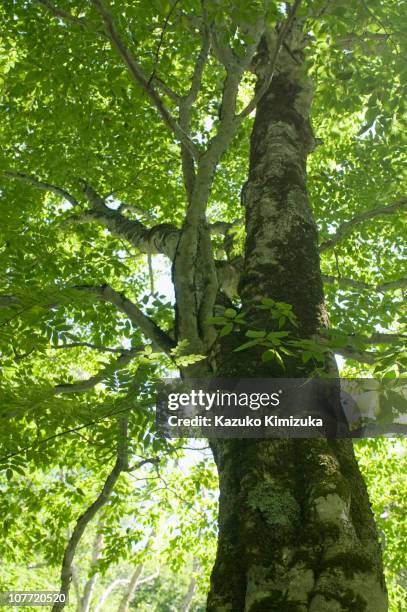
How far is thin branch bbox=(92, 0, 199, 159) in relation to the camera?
3352mm

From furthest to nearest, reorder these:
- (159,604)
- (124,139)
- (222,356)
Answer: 1. (159,604)
2. (124,139)
3. (222,356)

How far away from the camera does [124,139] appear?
7773mm

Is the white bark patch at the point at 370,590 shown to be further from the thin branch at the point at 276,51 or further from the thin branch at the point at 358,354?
the thin branch at the point at 276,51

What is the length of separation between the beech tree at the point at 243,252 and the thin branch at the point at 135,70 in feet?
0.05

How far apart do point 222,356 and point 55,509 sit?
645 cm

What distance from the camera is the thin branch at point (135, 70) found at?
3352mm

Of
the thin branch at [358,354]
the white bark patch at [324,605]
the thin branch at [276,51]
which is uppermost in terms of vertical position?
the thin branch at [276,51]

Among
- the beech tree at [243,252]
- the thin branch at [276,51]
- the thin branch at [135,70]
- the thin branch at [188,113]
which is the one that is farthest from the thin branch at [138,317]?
the thin branch at [276,51]

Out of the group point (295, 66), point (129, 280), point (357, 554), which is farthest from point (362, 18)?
point (129, 280)

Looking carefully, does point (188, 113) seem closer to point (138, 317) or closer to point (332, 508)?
point (138, 317)

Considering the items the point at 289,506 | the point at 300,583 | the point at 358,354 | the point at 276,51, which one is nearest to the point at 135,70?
the point at 276,51

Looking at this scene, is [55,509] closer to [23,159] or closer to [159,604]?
[23,159]

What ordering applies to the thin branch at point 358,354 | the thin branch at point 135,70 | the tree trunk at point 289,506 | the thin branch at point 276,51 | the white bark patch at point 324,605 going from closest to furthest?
the white bark patch at point 324,605, the tree trunk at point 289,506, the thin branch at point 276,51, the thin branch at point 135,70, the thin branch at point 358,354

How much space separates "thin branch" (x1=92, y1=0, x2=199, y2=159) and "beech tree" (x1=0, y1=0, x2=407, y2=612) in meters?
0.02
